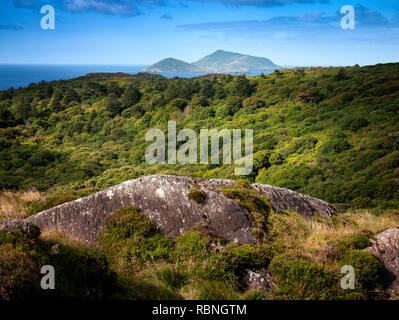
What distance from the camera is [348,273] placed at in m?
4.71

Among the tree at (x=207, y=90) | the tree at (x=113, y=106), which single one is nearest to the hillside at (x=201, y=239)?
the tree at (x=207, y=90)

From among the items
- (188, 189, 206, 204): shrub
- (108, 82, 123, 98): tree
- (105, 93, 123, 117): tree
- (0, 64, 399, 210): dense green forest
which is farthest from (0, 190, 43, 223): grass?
(108, 82, 123, 98): tree

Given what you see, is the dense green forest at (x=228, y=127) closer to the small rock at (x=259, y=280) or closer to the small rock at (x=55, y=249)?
the small rock at (x=259, y=280)

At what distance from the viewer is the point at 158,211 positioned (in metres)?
6.00

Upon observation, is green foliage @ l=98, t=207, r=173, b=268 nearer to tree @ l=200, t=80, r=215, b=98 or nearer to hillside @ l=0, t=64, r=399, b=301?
hillside @ l=0, t=64, r=399, b=301

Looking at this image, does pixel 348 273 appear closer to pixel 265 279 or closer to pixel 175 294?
pixel 265 279

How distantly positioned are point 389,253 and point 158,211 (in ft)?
15.6

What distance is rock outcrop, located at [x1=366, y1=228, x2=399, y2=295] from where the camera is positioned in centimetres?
501

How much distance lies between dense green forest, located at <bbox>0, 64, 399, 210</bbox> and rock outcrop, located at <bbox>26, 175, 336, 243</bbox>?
47.7 ft

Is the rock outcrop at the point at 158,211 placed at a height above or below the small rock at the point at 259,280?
above

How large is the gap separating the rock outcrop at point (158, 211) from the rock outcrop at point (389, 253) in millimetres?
2481

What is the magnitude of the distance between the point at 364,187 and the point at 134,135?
152 feet

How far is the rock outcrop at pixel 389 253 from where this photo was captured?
501 cm
